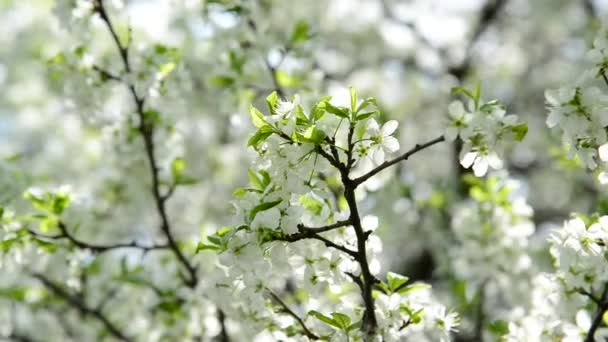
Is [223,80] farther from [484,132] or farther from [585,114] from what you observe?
[585,114]

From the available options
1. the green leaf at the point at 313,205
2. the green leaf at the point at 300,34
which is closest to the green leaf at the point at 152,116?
the green leaf at the point at 300,34

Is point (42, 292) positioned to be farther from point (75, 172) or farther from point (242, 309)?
point (75, 172)

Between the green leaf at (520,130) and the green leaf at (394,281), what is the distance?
0.50 meters

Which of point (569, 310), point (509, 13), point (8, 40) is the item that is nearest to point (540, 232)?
point (509, 13)

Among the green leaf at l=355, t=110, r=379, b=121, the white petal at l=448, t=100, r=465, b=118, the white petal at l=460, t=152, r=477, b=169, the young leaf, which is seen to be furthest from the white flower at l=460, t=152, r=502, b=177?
the young leaf

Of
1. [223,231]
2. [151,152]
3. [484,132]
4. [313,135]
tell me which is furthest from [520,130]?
[151,152]

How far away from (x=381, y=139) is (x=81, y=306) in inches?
79.4

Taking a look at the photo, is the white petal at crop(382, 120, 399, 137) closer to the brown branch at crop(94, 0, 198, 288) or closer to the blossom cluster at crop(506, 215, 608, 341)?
the blossom cluster at crop(506, 215, 608, 341)

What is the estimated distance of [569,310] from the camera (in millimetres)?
2209

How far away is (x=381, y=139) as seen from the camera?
1.82 metres

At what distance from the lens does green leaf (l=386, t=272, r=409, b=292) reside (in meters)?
1.96

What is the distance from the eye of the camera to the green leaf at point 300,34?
10.3 ft

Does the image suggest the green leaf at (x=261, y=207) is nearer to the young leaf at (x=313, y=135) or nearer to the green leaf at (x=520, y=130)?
the young leaf at (x=313, y=135)

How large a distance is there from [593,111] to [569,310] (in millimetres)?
739
